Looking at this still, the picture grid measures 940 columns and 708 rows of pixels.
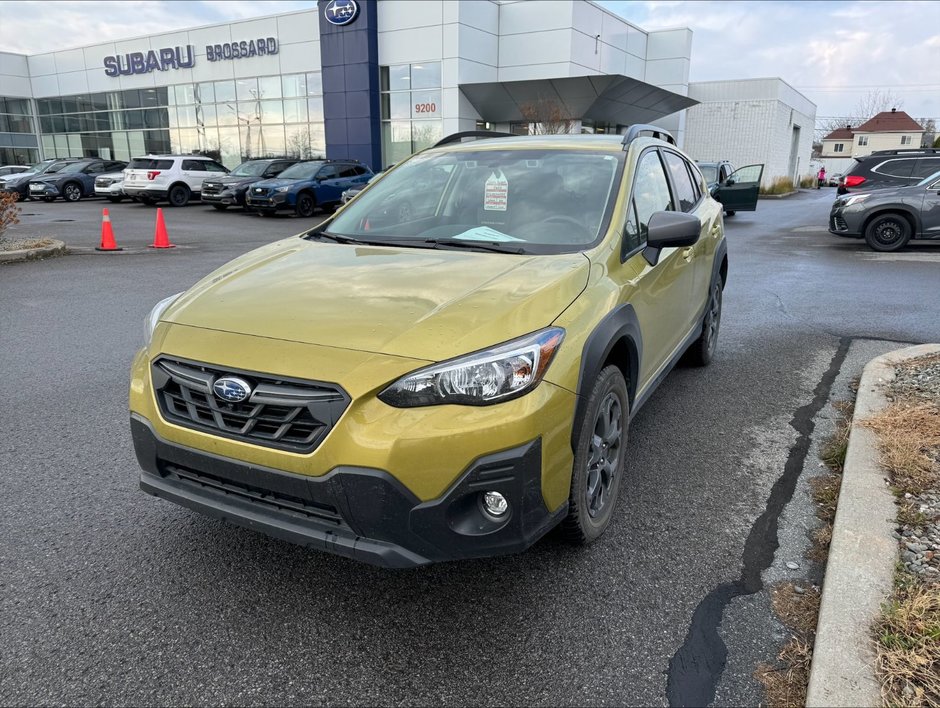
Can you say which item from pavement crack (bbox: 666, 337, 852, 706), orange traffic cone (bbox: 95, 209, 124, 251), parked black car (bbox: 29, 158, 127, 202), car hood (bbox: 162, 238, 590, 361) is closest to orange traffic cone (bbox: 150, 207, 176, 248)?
orange traffic cone (bbox: 95, 209, 124, 251)

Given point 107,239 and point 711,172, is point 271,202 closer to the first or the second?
point 107,239

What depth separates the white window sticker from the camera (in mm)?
3729

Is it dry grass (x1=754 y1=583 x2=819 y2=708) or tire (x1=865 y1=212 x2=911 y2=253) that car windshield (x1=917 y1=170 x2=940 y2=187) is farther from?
dry grass (x1=754 y1=583 x2=819 y2=708)

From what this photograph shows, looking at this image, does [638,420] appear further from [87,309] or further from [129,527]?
[87,309]

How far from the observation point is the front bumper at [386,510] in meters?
2.26

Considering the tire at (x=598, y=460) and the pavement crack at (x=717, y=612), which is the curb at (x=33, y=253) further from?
the pavement crack at (x=717, y=612)

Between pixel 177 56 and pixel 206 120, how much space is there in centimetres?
338

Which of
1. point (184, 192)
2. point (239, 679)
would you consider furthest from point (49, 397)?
point (184, 192)

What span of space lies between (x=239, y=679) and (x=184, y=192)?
79.8 feet

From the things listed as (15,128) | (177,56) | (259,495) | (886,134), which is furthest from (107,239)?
(886,134)

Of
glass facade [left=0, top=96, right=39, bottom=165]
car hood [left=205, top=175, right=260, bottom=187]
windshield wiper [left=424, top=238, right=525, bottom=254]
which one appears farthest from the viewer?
glass facade [left=0, top=96, right=39, bottom=165]

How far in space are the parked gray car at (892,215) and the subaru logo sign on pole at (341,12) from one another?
72.0ft

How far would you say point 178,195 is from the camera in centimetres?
2364

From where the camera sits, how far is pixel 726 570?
2.94 meters
